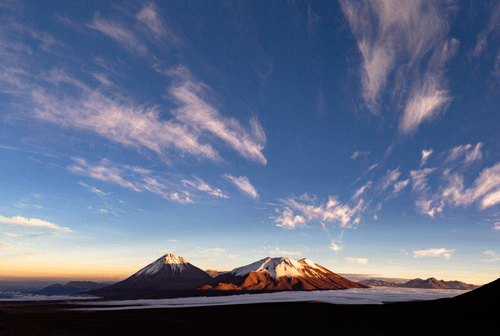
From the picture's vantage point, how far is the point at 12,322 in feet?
118

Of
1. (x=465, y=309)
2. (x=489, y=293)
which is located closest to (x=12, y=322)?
(x=465, y=309)

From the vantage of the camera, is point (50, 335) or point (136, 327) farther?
point (136, 327)

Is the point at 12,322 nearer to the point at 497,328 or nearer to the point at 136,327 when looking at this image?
the point at 136,327

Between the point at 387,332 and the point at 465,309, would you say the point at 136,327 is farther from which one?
the point at 465,309

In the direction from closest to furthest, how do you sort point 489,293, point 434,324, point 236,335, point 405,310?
point 236,335, point 434,324, point 489,293, point 405,310

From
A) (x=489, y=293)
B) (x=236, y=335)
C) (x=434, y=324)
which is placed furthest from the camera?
(x=489, y=293)

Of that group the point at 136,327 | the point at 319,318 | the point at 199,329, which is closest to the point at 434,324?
the point at 319,318

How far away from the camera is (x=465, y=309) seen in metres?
69.2

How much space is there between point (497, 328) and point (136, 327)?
Answer: 77.1 metres

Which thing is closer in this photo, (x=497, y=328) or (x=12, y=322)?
(x=12, y=322)

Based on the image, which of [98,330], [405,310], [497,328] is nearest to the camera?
[497,328]

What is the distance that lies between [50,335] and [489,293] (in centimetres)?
9427

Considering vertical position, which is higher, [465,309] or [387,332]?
[465,309]

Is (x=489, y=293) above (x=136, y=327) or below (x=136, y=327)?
above
